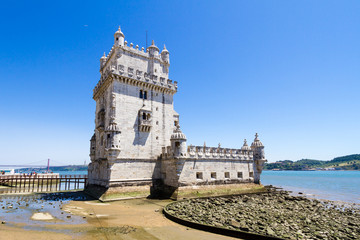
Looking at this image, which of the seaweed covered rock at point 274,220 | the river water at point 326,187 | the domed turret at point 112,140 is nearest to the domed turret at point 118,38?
the domed turret at point 112,140

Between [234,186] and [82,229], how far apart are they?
75.5ft

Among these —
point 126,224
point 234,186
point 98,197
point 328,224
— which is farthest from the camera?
point 234,186

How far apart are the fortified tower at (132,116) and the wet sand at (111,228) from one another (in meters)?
7.27

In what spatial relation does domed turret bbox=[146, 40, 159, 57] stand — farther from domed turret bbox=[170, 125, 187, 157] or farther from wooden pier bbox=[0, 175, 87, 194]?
wooden pier bbox=[0, 175, 87, 194]

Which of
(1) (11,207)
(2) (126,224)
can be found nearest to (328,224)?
(2) (126,224)

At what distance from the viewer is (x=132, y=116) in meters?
29.0

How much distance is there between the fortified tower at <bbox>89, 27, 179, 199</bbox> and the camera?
2680 cm

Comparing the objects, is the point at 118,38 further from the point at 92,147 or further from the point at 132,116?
the point at 92,147

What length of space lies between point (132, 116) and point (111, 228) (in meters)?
16.3

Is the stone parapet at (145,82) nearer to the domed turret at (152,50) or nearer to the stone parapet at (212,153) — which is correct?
the domed turret at (152,50)

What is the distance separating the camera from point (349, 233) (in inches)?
606

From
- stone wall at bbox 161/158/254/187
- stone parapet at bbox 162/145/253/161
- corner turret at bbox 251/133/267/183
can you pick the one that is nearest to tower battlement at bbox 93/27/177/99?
stone parapet at bbox 162/145/253/161

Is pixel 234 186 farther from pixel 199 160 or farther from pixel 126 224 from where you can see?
pixel 126 224

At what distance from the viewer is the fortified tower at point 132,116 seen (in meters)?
26.8
